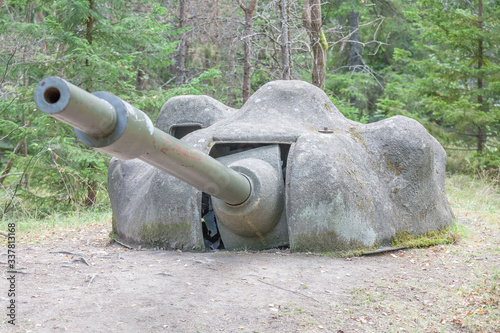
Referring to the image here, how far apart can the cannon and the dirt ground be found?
0.28 m

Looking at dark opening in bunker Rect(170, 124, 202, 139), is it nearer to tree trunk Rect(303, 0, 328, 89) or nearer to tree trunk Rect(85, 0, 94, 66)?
tree trunk Rect(85, 0, 94, 66)

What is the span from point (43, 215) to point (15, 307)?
7521 millimetres

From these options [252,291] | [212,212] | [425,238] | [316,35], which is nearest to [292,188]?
[212,212]

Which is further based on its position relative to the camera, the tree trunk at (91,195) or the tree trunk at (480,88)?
the tree trunk at (480,88)

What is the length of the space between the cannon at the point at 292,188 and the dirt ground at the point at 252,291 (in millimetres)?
284

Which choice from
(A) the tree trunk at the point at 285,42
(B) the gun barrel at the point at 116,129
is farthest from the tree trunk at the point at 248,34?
(B) the gun barrel at the point at 116,129

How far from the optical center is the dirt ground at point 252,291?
3.96m

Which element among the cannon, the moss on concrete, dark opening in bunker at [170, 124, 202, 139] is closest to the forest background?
dark opening in bunker at [170, 124, 202, 139]

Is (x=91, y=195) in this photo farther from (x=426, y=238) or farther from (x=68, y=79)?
(x=426, y=238)

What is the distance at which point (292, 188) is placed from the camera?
5828mm

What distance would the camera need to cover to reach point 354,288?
481cm

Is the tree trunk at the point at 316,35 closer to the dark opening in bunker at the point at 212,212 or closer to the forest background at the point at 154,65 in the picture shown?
the forest background at the point at 154,65

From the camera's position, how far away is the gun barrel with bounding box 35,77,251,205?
2945mm

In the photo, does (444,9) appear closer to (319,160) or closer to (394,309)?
(319,160)
